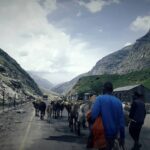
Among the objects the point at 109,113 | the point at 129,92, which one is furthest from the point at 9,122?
the point at 129,92

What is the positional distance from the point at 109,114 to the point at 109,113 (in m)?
0.02

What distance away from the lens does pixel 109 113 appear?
7645 millimetres

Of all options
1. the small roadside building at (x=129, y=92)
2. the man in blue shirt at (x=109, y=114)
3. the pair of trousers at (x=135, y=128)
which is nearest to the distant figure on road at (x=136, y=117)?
the pair of trousers at (x=135, y=128)

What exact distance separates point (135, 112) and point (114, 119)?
5.65 meters

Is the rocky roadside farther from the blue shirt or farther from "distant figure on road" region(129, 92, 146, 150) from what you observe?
the blue shirt

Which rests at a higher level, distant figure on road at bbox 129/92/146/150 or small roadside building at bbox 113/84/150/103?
small roadside building at bbox 113/84/150/103

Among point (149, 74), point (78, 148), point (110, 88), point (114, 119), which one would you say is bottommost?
point (78, 148)

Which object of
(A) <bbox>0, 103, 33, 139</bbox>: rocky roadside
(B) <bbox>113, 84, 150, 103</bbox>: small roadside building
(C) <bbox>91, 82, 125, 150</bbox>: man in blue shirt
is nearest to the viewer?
(C) <bbox>91, 82, 125, 150</bbox>: man in blue shirt

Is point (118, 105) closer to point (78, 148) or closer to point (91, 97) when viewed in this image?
point (78, 148)

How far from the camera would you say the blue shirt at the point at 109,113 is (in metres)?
7.54

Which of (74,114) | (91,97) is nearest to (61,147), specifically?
(91,97)

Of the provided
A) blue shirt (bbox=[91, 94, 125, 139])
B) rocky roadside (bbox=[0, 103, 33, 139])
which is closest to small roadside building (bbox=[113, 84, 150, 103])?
rocky roadside (bbox=[0, 103, 33, 139])

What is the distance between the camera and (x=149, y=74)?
16162 cm

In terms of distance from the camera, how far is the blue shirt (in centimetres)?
754
